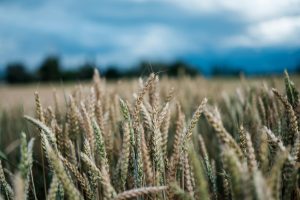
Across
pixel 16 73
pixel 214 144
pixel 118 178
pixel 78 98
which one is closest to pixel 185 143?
pixel 118 178

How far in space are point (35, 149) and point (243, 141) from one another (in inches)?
83.4

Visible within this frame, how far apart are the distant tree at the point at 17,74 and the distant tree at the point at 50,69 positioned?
3545 mm

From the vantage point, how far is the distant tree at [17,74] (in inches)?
2192

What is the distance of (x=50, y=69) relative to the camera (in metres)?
52.5

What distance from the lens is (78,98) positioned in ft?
7.23

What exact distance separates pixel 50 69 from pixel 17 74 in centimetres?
719

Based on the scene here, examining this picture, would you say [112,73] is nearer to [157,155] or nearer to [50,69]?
[50,69]

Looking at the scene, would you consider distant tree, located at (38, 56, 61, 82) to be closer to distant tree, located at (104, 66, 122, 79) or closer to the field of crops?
distant tree, located at (104, 66, 122, 79)

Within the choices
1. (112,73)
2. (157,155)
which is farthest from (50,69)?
(157,155)


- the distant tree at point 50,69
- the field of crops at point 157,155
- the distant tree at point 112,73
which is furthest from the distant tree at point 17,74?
the field of crops at point 157,155

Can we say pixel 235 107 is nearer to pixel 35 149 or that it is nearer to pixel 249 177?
pixel 35 149

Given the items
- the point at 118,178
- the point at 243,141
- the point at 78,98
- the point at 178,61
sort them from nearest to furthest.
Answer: the point at 243,141 → the point at 118,178 → the point at 78,98 → the point at 178,61

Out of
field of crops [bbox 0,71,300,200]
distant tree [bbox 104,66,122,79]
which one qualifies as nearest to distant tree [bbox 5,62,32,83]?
distant tree [bbox 104,66,122,79]

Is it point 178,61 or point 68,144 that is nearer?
point 68,144
